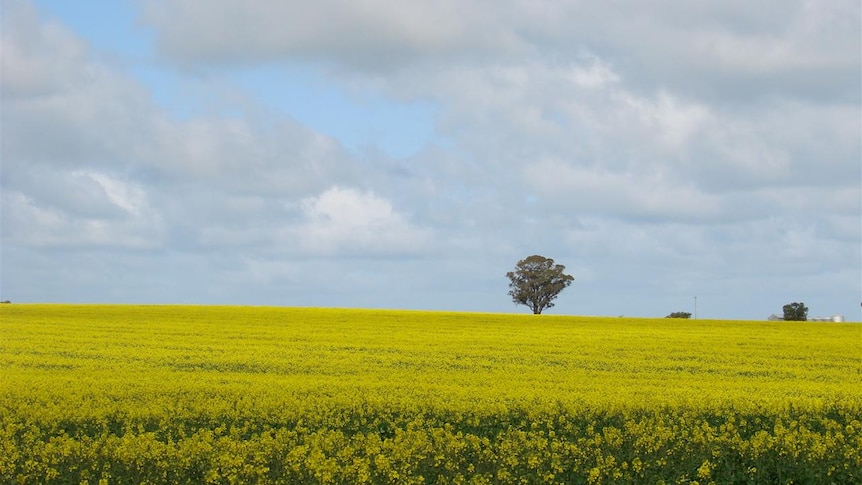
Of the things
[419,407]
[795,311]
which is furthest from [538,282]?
[419,407]

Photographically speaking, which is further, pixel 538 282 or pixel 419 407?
pixel 538 282

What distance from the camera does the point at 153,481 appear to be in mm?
11609

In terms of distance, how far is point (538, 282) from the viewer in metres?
96.2

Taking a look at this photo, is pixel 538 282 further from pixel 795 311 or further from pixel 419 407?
pixel 419 407

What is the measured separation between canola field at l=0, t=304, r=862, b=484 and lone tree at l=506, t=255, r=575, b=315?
54.8 meters

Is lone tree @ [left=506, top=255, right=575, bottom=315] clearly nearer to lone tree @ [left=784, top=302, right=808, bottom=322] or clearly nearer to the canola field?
lone tree @ [left=784, top=302, right=808, bottom=322]

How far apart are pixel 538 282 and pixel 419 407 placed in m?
79.8

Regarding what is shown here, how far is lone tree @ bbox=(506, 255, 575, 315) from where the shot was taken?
314 ft

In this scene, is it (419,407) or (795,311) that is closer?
(419,407)

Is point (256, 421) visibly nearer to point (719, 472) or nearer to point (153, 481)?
point (153, 481)

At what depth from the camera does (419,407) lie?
1736 cm

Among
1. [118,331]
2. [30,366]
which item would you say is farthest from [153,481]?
[118,331]

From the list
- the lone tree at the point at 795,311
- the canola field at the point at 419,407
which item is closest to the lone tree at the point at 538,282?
the lone tree at the point at 795,311

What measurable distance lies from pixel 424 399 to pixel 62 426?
7.07 metres
